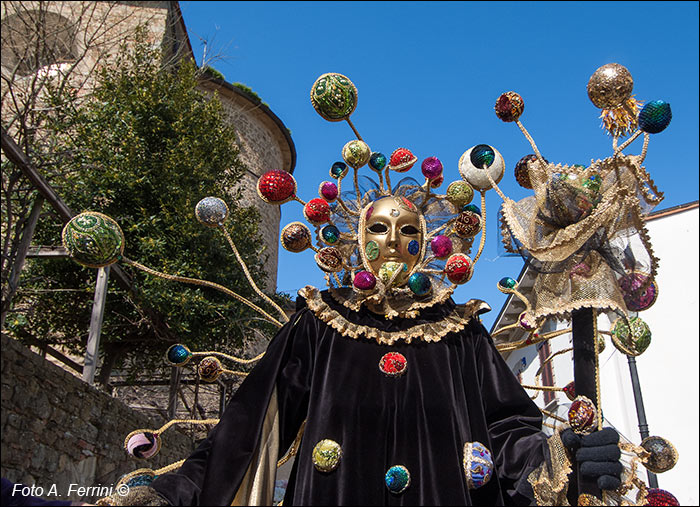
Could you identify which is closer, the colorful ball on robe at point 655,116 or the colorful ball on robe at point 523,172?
the colorful ball on robe at point 655,116

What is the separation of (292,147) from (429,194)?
627 inches

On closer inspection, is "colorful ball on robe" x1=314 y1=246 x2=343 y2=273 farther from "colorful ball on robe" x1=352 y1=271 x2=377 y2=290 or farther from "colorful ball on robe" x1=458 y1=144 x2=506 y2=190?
"colorful ball on robe" x1=458 y1=144 x2=506 y2=190

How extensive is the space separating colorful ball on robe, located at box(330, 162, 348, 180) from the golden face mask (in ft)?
1.25

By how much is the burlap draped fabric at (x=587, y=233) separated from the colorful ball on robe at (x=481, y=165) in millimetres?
537

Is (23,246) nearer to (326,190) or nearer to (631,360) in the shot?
(326,190)

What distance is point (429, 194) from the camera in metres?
3.21

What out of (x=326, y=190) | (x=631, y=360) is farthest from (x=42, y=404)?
(x=631, y=360)

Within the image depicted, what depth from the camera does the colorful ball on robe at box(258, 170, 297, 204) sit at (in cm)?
304

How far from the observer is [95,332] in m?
6.94

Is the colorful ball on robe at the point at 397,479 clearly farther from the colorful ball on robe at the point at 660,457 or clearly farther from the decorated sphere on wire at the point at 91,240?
the decorated sphere on wire at the point at 91,240

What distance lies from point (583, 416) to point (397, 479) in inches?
31.0

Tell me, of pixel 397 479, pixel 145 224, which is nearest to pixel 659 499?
pixel 397 479

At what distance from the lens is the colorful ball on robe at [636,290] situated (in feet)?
7.76

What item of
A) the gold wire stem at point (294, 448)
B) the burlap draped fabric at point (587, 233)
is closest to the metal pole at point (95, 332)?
the gold wire stem at point (294, 448)
